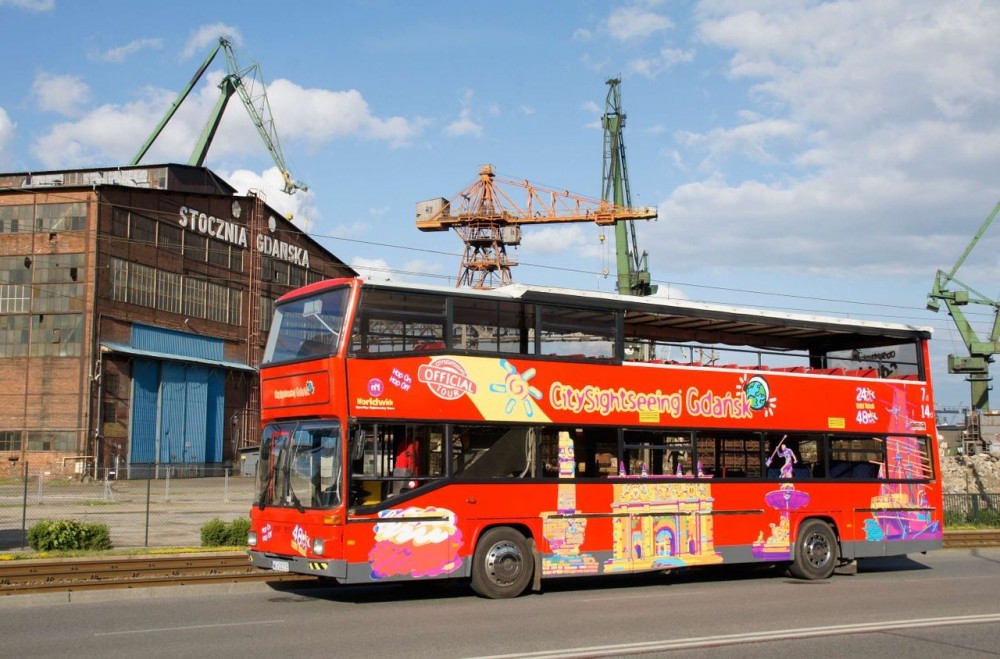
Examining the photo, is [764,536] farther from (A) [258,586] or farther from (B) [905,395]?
(A) [258,586]

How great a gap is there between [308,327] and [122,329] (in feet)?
129

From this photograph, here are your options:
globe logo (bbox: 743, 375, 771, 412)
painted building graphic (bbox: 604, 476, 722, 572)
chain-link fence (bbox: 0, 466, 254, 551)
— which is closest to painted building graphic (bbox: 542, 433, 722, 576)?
painted building graphic (bbox: 604, 476, 722, 572)

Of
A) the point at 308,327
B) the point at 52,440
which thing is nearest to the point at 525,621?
the point at 308,327

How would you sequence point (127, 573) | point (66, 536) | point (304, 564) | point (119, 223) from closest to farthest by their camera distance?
point (304, 564) < point (127, 573) < point (66, 536) < point (119, 223)

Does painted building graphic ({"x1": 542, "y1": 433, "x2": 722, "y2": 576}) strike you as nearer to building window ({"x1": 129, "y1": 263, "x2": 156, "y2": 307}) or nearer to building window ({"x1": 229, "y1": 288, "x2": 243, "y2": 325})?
building window ({"x1": 129, "y1": 263, "x2": 156, "y2": 307})

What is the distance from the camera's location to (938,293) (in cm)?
8681

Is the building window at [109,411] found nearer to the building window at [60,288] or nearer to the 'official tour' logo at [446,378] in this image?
the building window at [60,288]

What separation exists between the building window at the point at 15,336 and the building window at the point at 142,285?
4902 millimetres

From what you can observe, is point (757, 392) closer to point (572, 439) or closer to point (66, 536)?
point (572, 439)

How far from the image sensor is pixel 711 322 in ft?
56.4

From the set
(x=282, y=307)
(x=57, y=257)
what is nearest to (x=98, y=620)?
(x=282, y=307)

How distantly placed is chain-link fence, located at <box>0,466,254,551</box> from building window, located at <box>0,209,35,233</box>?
39.6ft

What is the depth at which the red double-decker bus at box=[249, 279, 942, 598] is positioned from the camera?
1316 centimetres

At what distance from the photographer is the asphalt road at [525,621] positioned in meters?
9.84
